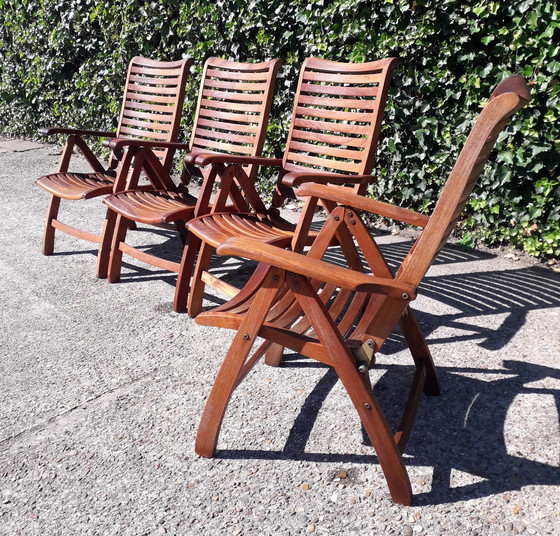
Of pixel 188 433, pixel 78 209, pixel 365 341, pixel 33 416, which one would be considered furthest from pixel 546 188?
pixel 78 209

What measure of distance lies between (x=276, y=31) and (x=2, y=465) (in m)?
4.23

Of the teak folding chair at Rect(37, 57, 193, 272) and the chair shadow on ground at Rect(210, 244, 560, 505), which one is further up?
the teak folding chair at Rect(37, 57, 193, 272)

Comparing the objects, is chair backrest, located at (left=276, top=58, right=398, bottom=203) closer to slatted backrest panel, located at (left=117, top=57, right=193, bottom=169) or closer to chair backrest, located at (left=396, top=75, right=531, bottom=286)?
slatted backrest panel, located at (left=117, top=57, right=193, bottom=169)

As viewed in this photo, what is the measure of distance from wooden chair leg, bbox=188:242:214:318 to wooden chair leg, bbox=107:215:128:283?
2.43 feet

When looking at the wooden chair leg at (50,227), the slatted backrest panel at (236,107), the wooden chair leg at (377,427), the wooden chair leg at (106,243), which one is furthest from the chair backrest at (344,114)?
the wooden chair leg at (50,227)

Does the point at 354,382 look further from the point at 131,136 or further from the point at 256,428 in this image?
the point at 131,136

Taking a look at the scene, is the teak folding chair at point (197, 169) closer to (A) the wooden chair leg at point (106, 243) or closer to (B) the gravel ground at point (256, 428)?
(A) the wooden chair leg at point (106, 243)

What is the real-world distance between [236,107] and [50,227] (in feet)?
5.21

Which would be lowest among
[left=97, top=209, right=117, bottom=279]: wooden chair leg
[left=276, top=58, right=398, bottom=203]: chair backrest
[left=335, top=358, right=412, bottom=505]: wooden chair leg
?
[left=97, top=209, right=117, bottom=279]: wooden chair leg

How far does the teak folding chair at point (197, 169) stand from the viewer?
356 centimetres

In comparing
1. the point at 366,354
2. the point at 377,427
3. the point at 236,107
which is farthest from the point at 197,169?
the point at 377,427

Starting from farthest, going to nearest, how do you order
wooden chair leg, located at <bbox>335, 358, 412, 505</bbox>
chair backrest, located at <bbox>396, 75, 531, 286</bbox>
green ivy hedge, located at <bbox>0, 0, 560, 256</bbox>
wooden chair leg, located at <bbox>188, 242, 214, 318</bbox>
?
green ivy hedge, located at <bbox>0, 0, 560, 256</bbox>
wooden chair leg, located at <bbox>188, 242, 214, 318</bbox>
wooden chair leg, located at <bbox>335, 358, 412, 505</bbox>
chair backrest, located at <bbox>396, 75, 531, 286</bbox>

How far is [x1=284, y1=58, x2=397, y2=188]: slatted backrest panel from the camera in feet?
11.5

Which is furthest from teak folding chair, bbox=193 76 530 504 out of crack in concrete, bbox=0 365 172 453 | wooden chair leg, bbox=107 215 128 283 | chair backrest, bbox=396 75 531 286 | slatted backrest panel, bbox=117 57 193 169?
slatted backrest panel, bbox=117 57 193 169
